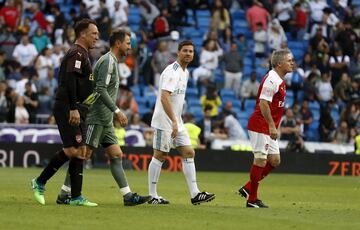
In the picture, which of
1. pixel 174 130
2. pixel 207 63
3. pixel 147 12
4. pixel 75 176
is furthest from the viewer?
pixel 147 12

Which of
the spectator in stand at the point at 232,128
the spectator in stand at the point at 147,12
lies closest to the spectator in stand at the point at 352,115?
the spectator in stand at the point at 232,128

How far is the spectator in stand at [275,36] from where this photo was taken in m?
34.5

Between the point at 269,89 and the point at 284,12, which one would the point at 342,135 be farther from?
the point at 269,89

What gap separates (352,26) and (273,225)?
2547 cm

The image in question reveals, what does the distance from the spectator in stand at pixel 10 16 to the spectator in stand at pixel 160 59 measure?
14.6ft

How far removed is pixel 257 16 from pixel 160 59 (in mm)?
4426

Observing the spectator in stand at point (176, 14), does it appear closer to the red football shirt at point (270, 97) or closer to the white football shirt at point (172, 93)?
the white football shirt at point (172, 93)

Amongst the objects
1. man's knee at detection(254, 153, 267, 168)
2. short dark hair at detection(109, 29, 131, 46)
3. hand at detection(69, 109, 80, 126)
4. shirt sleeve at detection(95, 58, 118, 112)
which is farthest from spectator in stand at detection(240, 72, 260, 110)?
hand at detection(69, 109, 80, 126)

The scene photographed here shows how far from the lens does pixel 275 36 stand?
113ft

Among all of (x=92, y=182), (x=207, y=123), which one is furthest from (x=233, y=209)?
(x=207, y=123)

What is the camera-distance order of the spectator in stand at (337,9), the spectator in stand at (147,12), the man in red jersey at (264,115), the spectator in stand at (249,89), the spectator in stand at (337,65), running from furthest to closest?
the spectator in stand at (337,9)
the spectator in stand at (147,12)
the spectator in stand at (337,65)
the spectator in stand at (249,89)
the man in red jersey at (264,115)

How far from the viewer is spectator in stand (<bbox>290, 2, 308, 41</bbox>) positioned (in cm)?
3591

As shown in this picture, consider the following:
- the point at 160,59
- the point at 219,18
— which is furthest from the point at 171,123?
the point at 219,18

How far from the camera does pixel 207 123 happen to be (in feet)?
99.0
